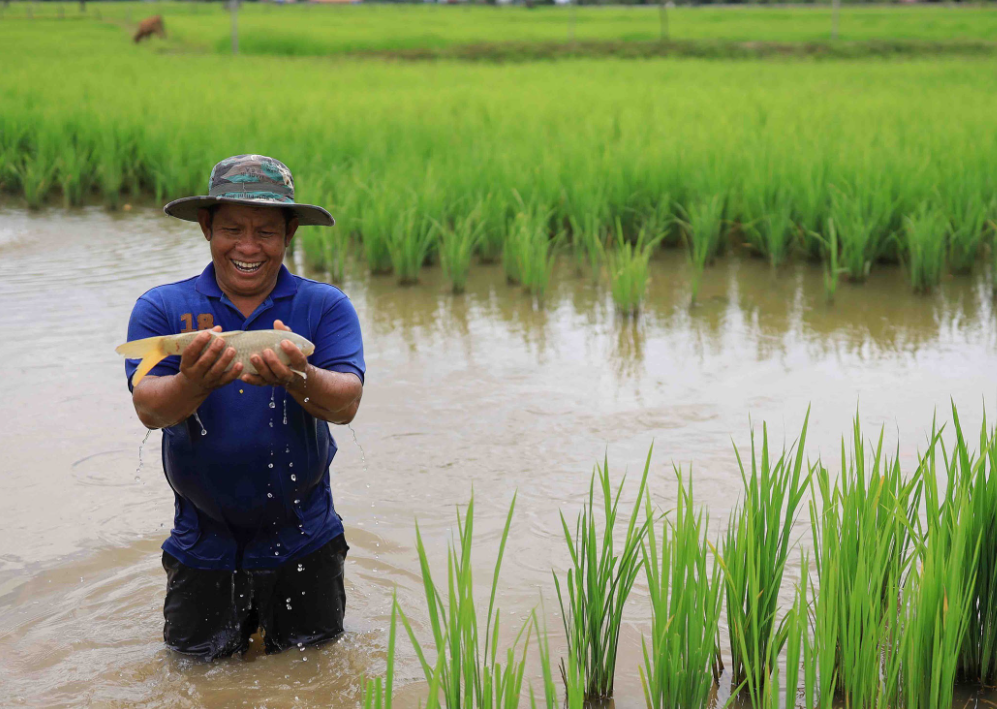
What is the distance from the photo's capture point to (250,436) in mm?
2020

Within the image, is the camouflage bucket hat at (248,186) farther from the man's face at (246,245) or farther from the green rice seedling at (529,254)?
the green rice seedling at (529,254)

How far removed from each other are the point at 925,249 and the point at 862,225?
0.35 metres

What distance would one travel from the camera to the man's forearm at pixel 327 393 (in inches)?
74.0

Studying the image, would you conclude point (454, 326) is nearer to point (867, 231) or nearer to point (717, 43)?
point (867, 231)

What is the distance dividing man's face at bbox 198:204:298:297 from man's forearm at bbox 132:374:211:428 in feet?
0.92

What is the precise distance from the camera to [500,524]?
2.92m

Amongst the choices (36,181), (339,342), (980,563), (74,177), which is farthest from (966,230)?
(36,181)

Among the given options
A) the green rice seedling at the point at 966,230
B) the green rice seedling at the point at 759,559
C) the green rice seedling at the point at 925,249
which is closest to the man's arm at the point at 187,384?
the green rice seedling at the point at 759,559

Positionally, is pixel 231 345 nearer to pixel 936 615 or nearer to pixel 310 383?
pixel 310 383

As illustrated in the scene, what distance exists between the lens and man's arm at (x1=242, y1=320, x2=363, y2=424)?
173cm

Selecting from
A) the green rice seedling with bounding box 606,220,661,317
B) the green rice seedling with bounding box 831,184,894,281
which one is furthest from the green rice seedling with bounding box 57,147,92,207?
the green rice seedling with bounding box 831,184,894,281

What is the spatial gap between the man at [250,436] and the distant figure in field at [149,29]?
87.6 feet

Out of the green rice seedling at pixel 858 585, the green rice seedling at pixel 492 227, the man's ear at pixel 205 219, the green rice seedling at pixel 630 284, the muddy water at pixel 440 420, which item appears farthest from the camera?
the green rice seedling at pixel 492 227

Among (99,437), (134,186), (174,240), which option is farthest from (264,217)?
(134,186)
